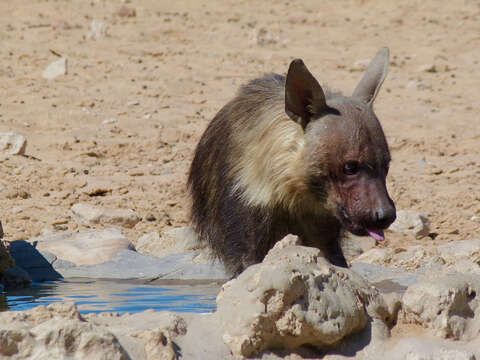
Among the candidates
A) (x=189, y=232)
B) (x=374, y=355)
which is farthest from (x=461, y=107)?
(x=374, y=355)

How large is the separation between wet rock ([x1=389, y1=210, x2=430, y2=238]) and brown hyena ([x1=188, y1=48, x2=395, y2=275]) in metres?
2.00

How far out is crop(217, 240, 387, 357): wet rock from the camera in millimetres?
3137

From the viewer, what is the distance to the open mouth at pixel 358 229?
4.27m

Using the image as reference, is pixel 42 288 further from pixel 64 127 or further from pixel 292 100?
pixel 64 127

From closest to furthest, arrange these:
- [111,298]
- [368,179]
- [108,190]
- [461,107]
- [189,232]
→ [368,179] < [111,298] < [189,232] < [108,190] < [461,107]

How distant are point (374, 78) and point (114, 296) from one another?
1790 millimetres

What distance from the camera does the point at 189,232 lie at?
590cm

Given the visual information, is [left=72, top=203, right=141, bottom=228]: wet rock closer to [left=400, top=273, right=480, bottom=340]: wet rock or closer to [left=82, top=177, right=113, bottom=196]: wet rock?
[left=82, top=177, right=113, bottom=196]: wet rock

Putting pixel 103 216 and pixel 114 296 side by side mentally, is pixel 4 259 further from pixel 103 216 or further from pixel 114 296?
pixel 103 216

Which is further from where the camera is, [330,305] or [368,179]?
[368,179]

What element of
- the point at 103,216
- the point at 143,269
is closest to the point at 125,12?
the point at 103,216

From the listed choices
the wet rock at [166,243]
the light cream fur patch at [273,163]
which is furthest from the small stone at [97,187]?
the light cream fur patch at [273,163]

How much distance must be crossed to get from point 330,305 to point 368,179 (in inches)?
46.9

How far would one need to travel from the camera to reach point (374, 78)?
4879mm
